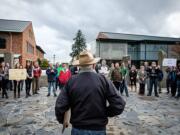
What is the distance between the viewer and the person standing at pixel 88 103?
2693 mm

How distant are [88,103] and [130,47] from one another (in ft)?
147

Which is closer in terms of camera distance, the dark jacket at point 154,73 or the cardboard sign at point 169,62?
the dark jacket at point 154,73

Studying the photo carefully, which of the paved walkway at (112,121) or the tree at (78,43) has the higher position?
the tree at (78,43)

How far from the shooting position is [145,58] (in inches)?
1783

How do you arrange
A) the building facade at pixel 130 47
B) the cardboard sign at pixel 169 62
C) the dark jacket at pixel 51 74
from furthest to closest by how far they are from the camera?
the building facade at pixel 130 47, the cardboard sign at pixel 169 62, the dark jacket at pixel 51 74

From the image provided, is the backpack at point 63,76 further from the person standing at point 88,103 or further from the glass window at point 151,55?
the glass window at point 151,55

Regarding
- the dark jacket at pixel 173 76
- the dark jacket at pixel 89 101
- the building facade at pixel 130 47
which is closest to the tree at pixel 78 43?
the building facade at pixel 130 47

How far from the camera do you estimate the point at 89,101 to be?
106 inches

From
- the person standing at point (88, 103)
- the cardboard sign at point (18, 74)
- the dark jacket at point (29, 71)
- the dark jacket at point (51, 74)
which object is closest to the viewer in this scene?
the person standing at point (88, 103)

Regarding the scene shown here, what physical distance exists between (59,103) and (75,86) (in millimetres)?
294

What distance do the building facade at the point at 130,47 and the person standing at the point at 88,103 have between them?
132 ft

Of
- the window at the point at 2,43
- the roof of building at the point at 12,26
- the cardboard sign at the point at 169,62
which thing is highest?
the roof of building at the point at 12,26

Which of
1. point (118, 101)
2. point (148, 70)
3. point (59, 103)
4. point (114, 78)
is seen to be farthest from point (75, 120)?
point (148, 70)

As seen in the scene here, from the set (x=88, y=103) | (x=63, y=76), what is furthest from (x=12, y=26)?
(x=88, y=103)
